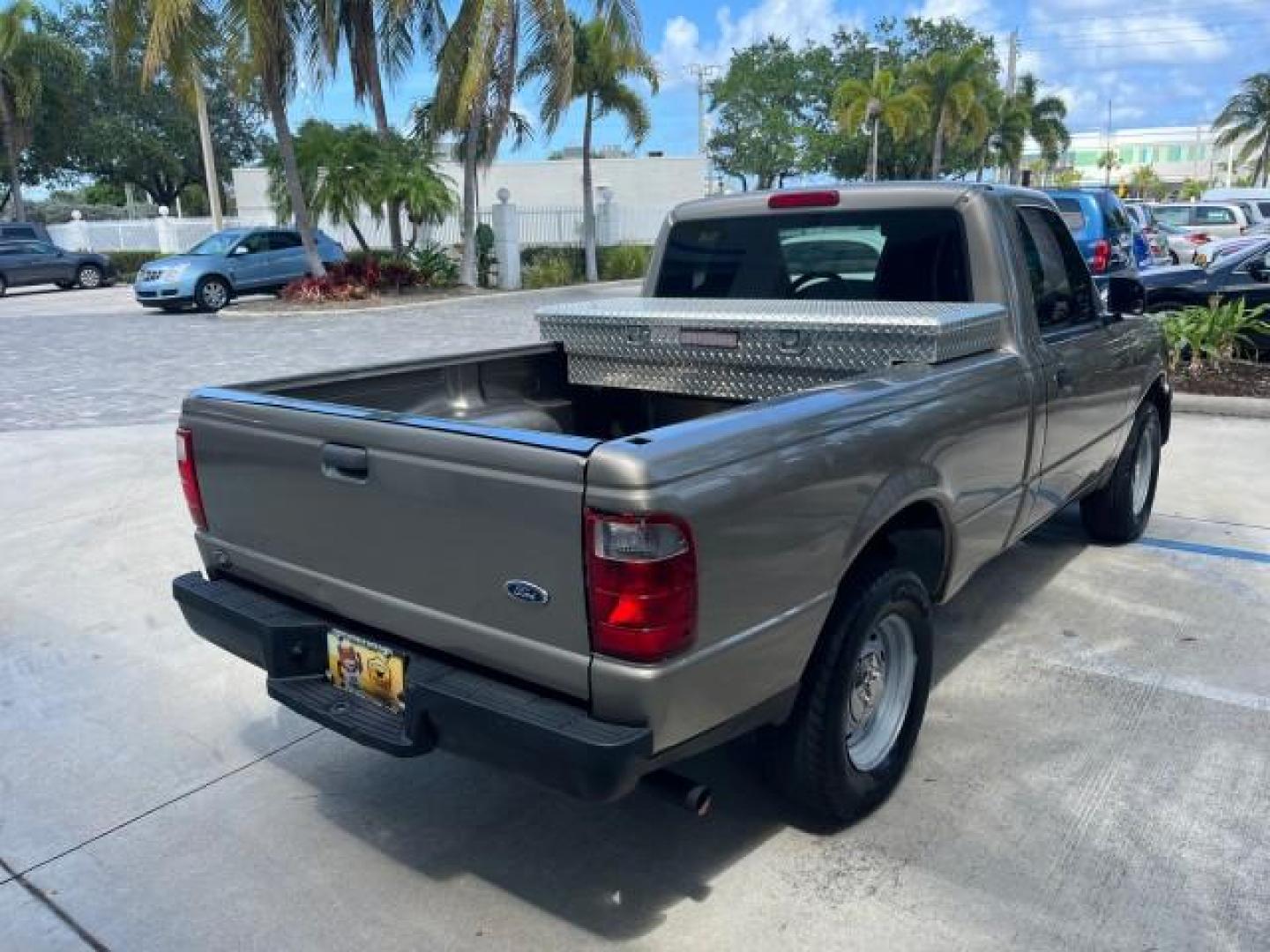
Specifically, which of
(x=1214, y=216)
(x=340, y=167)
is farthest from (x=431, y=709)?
(x=1214, y=216)

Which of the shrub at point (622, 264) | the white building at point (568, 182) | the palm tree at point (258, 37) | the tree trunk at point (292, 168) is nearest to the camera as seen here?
the palm tree at point (258, 37)

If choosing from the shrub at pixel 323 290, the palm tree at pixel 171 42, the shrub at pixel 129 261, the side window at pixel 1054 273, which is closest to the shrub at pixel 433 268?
the shrub at pixel 323 290

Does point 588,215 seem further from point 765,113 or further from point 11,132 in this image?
point 765,113

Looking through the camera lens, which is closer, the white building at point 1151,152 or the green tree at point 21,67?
the green tree at point 21,67

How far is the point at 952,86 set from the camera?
139 ft

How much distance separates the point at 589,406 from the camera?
4.52 metres

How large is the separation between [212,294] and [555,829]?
20.2 meters

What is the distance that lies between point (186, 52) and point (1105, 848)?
1973 centimetres

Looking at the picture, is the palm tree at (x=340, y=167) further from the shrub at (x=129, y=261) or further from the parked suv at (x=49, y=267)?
the shrub at (x=129, y=261)

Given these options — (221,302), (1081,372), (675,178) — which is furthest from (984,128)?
(1081,372)

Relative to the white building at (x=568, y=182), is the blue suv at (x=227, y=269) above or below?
below

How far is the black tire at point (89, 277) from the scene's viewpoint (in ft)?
97.6

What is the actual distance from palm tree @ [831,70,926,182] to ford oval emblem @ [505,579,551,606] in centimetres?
3841

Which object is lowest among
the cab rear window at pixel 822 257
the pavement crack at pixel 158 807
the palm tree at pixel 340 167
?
the pavement crack at pixel 158 807
